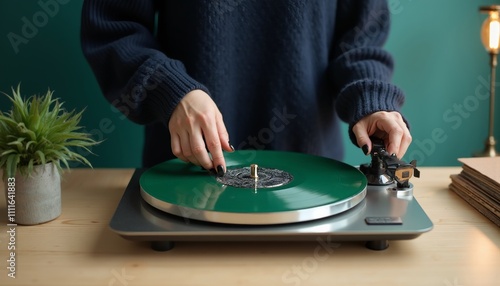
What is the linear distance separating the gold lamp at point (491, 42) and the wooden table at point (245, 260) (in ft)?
3.11

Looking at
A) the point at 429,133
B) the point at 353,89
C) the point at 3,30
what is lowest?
the point at 429,133

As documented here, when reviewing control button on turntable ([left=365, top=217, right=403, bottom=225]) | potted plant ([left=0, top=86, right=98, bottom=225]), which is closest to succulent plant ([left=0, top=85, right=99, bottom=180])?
potted plant ([left=0, top=86, right=98, bottom=225])

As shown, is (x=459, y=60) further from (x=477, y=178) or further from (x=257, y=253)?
(x=257, y=253)

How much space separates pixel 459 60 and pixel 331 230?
4.14 feet

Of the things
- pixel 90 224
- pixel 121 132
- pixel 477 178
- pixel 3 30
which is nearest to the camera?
pixel 90 224

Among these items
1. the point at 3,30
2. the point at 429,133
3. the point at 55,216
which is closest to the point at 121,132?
the point at 3,30

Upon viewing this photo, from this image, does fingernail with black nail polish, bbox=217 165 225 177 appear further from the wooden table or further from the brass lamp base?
the brass lamp base

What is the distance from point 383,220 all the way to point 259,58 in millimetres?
582

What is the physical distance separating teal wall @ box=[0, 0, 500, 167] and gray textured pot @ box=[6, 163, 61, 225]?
0.71 meters

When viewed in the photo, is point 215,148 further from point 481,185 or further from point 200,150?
point 481,185

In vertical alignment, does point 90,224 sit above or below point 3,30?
below

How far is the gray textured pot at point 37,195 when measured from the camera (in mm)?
808

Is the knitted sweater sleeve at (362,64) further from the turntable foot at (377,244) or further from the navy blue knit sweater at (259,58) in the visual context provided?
the turntable foot at (377,244)

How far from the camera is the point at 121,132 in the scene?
156cm
